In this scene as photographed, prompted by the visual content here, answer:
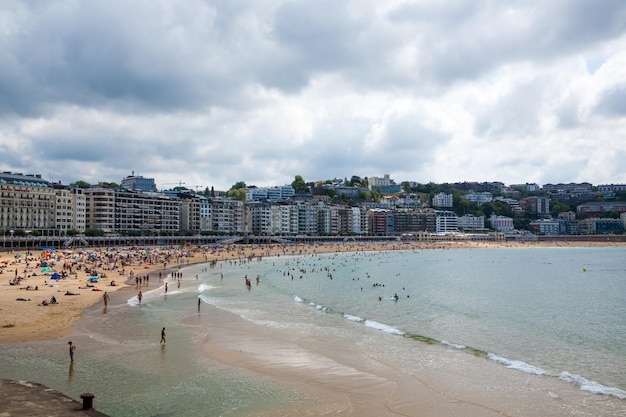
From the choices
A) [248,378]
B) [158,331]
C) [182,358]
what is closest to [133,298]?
[158,331]

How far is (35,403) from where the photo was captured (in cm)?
1343

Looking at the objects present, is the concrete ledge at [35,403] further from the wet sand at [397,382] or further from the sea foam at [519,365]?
the sea foam at [519,365]

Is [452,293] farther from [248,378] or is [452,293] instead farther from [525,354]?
[248,378]

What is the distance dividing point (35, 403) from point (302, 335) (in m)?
14.9

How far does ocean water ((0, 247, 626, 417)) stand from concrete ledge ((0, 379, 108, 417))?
1754 mm

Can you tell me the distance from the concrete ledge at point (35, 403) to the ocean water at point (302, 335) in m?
1.75

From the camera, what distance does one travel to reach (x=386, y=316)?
1318 inches

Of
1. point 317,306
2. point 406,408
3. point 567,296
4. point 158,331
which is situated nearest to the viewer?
point 406,408

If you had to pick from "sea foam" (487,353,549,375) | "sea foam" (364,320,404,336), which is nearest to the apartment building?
"sea foam" (364,320,404,336)

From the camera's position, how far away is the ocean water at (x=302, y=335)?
57.3 feet

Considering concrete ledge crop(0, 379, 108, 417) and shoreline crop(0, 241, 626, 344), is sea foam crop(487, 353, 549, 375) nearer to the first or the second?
concrete ledge crop(0, 379, 108, 417)

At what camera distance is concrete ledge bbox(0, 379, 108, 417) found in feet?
41.4

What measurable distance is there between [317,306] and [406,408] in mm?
21694

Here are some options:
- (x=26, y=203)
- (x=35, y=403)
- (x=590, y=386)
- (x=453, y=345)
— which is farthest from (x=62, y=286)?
(x=26, y=203)
